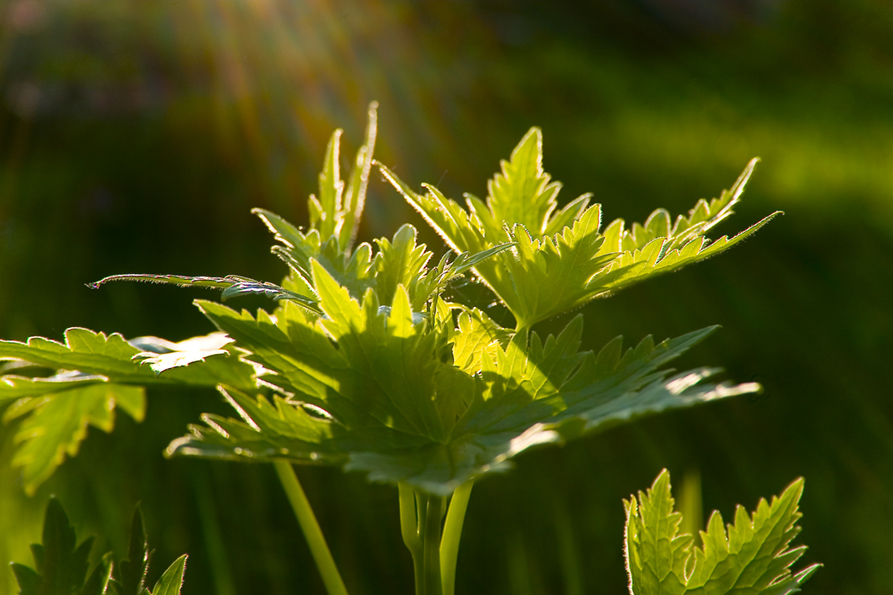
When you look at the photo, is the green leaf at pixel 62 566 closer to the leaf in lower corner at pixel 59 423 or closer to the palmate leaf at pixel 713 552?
the leaf in lower corner at pixel 59 423

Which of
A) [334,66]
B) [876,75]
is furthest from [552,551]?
[876,75]

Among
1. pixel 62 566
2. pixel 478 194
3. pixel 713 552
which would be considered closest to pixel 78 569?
pixel 62 566

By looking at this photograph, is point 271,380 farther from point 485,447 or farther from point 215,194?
point 215,194

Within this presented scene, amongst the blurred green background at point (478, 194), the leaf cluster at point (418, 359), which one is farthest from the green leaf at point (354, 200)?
the blurred green background at point (478, 194)

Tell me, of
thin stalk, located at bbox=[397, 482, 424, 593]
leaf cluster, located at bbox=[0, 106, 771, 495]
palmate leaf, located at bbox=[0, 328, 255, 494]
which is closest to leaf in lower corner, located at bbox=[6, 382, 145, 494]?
palmate leaf, located at bbox=[0, 328, 255, 494]

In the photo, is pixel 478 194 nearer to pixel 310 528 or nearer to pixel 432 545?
pixel 310 528

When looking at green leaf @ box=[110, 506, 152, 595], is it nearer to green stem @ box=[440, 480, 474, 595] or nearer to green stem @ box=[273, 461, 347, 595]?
green stem @ box=[273, 461, 347, 595]
